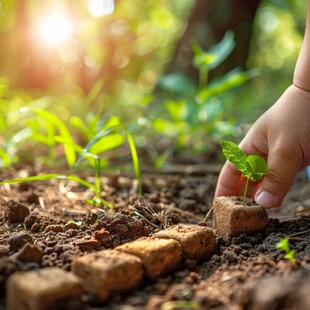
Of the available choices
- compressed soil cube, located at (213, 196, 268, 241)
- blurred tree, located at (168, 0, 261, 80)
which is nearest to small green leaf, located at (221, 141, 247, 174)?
compressed soil cube, located at (213, 196, 268, 241)

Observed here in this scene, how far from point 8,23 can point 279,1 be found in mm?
2410

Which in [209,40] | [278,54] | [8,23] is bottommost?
[278,54]

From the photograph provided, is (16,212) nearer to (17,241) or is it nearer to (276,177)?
(17,241)

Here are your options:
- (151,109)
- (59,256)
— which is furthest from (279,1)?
(59,256)

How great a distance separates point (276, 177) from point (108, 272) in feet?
2.20

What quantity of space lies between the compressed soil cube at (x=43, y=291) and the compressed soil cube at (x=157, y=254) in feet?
0.55

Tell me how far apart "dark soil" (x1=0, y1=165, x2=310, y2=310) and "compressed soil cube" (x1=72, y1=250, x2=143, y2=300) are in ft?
0.07

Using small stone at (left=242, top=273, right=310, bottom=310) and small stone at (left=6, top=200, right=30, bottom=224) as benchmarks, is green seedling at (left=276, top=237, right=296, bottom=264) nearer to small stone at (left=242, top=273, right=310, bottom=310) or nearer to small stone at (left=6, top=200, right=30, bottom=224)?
small stone at (left=242, top=273, right=310, bottom=310)

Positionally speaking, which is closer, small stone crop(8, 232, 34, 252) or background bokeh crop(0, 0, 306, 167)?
small stone crop(8, 232, 34, 252)

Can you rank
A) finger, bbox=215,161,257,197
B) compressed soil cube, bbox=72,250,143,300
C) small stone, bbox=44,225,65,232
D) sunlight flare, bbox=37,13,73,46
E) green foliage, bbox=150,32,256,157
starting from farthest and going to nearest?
sunlight flare, bbox=37,13,73,46 → green foliage, bbox=150,32,256,157 → finger, bbox=215,161,257,197 → small stone, bbox=44,225,65,232 → compressed soil cube, bbox=72,250,143,300

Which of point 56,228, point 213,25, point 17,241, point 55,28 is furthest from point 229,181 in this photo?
point 213,25

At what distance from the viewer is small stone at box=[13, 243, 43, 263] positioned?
3.29 feet

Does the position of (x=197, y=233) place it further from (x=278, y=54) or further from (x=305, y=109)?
(x=278, y=54)

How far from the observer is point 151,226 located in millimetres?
1326
